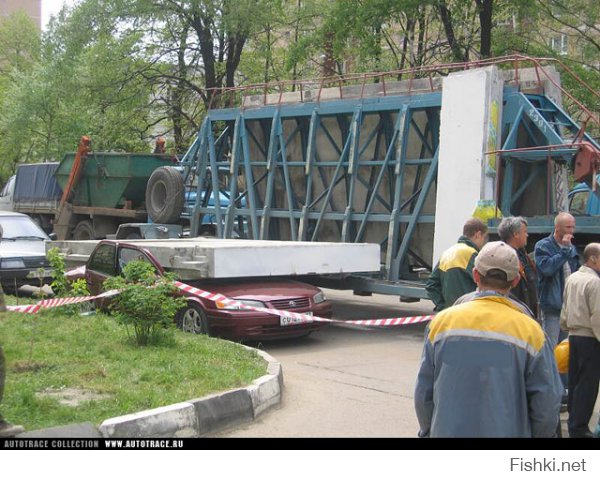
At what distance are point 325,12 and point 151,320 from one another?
708 inches

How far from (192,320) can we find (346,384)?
9.47 ft

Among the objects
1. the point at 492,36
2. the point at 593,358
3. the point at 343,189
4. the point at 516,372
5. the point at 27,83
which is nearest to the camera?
the point at 516,372

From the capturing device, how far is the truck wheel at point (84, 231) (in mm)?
19891

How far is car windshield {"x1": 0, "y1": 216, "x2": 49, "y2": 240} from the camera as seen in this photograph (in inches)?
618

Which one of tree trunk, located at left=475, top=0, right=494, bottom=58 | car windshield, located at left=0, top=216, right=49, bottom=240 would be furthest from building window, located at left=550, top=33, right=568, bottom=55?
car windshield, located at left=0, top=216, right=49, bottom=240

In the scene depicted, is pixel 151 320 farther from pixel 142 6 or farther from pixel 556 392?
pixel 142 6

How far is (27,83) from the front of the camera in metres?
31.2

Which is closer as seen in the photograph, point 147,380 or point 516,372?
point 516,372

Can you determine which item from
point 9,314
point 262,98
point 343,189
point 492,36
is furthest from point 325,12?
point 9,314

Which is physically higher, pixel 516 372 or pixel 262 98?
pixel 262 98

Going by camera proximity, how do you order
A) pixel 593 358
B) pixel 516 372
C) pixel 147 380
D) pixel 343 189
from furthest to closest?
pixel 343 189
pixel 147 380
pixel 593 358
pixel 516 372

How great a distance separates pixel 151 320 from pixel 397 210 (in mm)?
5107

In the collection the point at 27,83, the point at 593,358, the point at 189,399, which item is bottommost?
the point at 189,399

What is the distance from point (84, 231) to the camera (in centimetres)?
2017
